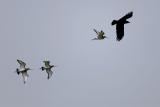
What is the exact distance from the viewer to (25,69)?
66.1 meters

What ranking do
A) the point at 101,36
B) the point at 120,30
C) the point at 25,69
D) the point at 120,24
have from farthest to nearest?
the point at 25,69 < the point at 101,36 < the point at 120,24 < the point at 120,30

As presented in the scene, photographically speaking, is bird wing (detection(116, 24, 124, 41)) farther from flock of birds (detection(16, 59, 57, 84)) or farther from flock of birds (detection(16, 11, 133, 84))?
flock of birds (detection(16, 59, 57, 84))

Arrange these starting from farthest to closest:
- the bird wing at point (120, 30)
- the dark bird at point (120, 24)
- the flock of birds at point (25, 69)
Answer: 1. the flock of birds at point (25, 69)
2. the dark bird at point (120, 24)
3. the bird wing at point (120, 30)

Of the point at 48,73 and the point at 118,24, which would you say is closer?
the point at 118,24

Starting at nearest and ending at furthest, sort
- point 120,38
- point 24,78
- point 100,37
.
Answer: point 120,38 → point 100,37 → point 24,78

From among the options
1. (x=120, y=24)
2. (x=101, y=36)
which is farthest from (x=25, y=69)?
(x=120, y=24)

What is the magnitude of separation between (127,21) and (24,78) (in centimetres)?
1873

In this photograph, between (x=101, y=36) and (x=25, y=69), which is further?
(x=25, y=69)

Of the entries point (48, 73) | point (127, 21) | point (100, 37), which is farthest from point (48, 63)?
point (127, 21)

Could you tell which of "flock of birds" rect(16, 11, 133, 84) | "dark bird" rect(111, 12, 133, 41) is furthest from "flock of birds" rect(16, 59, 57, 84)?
"dark bird" rect(111, 12, 133, 41)

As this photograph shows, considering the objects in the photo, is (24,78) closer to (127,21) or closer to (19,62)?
(19,62)

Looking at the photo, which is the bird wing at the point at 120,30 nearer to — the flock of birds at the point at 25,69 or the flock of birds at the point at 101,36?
the flock of birds at the point at 101,36

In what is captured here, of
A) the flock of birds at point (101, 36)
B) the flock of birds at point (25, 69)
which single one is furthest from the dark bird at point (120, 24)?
the flock of birds at point (25, 69)

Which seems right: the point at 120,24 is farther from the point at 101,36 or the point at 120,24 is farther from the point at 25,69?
the point at 25,69
